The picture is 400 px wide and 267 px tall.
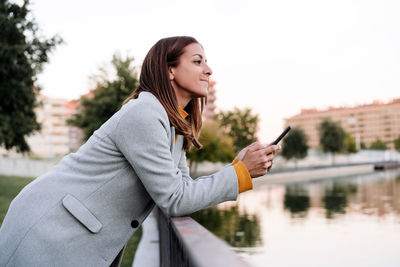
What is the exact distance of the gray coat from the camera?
1.45 m

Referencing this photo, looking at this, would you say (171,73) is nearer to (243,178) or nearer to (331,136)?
(243,178)

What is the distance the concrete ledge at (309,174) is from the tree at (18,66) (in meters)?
30.0

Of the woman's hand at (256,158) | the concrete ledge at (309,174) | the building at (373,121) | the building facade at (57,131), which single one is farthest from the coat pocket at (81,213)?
the building at (373,121)

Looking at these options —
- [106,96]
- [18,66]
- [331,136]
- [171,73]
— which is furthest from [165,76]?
[331,136]

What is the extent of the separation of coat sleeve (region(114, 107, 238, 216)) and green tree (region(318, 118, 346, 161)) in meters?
80.0

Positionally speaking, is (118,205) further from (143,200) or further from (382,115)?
(382,115)

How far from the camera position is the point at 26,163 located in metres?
36.2

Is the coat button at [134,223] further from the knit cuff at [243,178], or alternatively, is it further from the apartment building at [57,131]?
the apartment building at [57,131]

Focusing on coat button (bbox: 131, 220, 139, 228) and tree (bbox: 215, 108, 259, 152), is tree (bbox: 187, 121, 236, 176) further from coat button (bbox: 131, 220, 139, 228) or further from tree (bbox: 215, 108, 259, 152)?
coat button (bbox: 131, 220, 139, 228)

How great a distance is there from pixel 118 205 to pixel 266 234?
18.3m

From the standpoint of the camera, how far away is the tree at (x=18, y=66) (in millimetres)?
14469

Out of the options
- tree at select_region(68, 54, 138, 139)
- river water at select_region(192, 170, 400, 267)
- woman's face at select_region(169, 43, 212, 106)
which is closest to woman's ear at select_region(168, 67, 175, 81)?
woman's face at select_region(169, 43, 212, 106)

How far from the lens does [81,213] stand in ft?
4.79

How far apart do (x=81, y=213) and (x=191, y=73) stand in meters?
0.63
